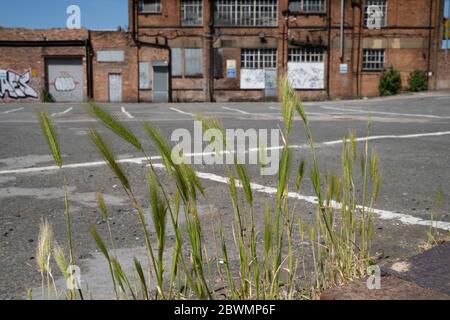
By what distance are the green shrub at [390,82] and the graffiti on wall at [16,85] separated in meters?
22.7

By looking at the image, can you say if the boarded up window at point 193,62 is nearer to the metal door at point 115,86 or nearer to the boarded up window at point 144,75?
the boarded up window at point 144,75

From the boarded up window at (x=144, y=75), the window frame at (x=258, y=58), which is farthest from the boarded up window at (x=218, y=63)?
the boarded up window at (x=144, y=75)

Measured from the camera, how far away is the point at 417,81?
31.4 metres

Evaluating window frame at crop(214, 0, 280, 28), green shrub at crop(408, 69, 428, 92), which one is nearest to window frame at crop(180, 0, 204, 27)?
window frame at crop(214, 0, 280, 28)

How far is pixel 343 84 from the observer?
31984mm

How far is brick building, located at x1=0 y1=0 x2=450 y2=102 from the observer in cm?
3144

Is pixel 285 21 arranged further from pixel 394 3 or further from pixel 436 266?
pixel 436 266

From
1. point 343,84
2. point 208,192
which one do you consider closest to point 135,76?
point 343,84

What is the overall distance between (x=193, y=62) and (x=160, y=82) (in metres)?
2.50

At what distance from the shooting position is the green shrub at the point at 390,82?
31125 mm

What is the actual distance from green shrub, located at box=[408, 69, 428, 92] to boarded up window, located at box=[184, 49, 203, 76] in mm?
13517

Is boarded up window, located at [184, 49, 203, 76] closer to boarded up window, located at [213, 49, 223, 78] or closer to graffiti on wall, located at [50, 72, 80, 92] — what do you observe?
boarded up window, located at [213, 49, 223, 78]

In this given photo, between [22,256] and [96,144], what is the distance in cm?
161
